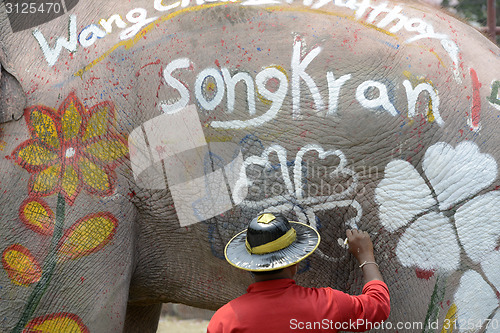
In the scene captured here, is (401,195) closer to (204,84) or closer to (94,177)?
(204,84)

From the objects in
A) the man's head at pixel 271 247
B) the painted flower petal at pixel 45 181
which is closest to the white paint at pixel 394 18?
the man's head at pixel 271 247

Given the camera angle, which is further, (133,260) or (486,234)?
(133,260)

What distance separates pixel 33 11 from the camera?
2727mm

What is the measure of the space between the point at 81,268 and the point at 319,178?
104 centimetres

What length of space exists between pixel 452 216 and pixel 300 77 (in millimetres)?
802

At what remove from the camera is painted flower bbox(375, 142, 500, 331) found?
7.75ft

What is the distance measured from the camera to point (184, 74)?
252cm

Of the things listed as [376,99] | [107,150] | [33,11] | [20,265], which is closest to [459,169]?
[376,99]

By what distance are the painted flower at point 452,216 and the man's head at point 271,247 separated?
19.4 inches

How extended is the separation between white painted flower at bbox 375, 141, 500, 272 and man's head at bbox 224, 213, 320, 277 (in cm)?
49

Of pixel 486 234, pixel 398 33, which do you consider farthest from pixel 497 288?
pixel 398 33

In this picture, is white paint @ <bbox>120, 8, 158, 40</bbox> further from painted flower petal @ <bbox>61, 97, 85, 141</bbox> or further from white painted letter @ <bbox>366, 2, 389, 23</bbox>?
white painted letter @ <bbox>366, 2, 389, 23</bbox>

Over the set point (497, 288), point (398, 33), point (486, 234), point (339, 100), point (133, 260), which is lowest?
point (133, 260)

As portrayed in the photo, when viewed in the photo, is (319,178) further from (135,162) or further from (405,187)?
(135,162)
